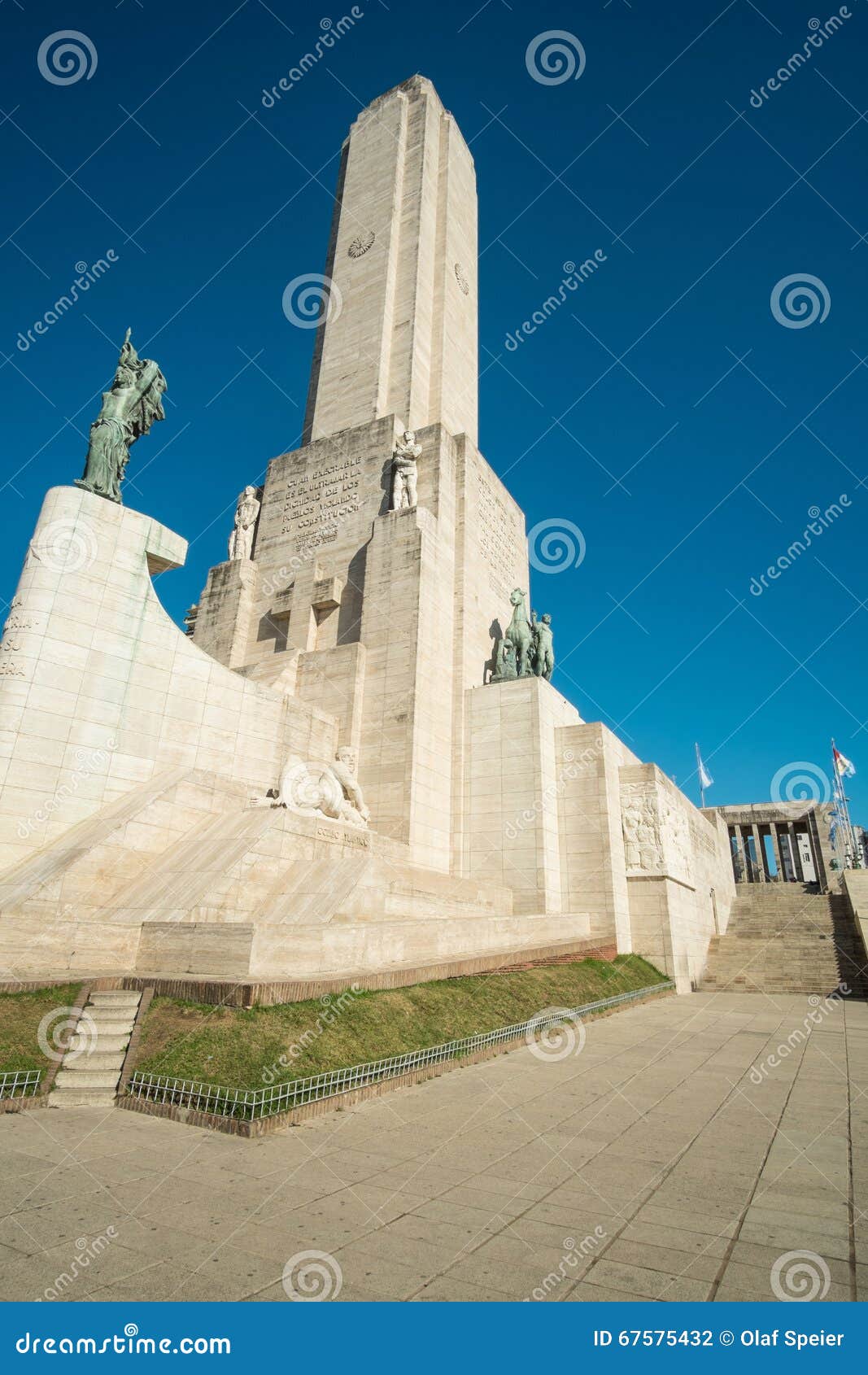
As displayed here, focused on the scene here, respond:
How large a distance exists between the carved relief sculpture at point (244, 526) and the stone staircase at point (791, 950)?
22.1 meters

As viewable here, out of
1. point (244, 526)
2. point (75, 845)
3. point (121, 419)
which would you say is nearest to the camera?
point (75, 845)

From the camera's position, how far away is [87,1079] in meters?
7.19

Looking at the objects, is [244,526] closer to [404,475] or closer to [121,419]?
[404,475]

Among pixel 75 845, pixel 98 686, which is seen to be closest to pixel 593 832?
pixel 98 686

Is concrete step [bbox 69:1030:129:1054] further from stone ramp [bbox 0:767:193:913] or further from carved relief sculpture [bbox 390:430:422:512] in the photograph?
carved relief sculpture [bbox 390:430:422:512]

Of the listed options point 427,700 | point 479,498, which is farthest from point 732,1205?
point 479,498

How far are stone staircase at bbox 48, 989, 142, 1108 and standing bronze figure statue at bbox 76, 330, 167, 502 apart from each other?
11.7 m

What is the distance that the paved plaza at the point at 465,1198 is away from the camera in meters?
3.56

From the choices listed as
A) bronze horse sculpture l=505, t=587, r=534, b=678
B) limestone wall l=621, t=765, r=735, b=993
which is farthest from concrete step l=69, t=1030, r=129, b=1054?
bronze horse sculpture l=505, t=587, r=534, b=678

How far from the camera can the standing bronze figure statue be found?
639 inches

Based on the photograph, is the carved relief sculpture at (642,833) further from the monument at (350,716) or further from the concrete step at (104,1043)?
the concrete step at (104,1043)

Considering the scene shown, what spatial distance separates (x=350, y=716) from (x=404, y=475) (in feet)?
29.2

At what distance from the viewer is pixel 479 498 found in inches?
1076

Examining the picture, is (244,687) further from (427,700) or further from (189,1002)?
(189,1002)
